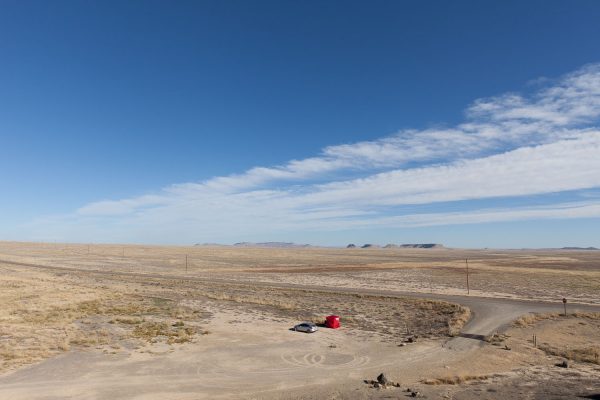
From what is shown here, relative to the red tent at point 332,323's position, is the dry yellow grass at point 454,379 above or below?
below

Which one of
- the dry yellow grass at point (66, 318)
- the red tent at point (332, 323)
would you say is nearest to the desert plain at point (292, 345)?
the dry yellow grass at point (66, 318)

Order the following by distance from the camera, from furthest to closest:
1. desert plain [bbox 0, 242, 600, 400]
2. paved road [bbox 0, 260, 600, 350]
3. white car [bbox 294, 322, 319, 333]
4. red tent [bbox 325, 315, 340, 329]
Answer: red tent [bbox 325, 315, 340, 329] → white car [bbox 294, 322, 319, 333] → paved road [bbox 0, 260, 600, 350] → desert plain [bbox 0, 242, 600, 400]

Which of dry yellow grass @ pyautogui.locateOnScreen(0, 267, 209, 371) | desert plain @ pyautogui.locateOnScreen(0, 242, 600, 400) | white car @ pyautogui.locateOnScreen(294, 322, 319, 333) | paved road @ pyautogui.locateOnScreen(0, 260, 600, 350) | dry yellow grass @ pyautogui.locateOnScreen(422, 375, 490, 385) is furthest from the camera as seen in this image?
white car @ pyautogui.locateOnScreen(294, 322, 319, 333)

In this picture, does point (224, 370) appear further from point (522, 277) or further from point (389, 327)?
point (522, 277)

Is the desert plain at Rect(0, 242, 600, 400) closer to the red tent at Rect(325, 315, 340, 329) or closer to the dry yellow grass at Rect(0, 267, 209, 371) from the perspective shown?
the dry yellow grass at Rect(0, 267, 209, 371)

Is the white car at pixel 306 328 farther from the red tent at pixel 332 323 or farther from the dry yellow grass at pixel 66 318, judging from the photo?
the dry yellow grass at pixel 66 318

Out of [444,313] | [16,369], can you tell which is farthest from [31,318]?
[444,313]

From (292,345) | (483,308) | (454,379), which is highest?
(483,308)

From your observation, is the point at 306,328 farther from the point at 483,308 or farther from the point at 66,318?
the point at 66,318

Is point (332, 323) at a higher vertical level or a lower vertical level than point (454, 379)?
higher

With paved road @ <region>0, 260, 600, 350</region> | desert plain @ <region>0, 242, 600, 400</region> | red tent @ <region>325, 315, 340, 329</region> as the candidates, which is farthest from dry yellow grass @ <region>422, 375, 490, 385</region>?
red tent @ <region>325, 315, 340, 329</region>

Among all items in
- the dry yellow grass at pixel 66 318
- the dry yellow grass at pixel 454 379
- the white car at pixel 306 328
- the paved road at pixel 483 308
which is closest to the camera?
the dry yellow grass at pixel 454 379

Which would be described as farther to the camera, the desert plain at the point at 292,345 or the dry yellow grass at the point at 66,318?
the dry yellow grass at the point at 66,318

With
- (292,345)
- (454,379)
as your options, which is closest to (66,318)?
(292,345)
